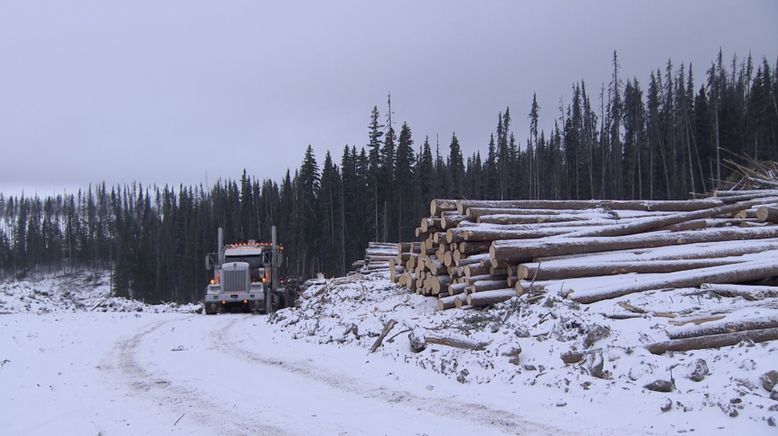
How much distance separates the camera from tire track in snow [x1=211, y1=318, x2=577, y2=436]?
5477 millimetres

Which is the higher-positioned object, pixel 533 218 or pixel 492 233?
pixel 533 218

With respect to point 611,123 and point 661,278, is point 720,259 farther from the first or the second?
point 611,123

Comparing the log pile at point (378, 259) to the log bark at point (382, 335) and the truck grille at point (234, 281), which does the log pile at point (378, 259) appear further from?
the log bark at point (382, 335)

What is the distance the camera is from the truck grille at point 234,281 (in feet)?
73.0

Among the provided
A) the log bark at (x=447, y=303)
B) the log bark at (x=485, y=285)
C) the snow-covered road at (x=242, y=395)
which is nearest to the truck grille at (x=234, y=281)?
the snow-covered road at (x=242, y=395)

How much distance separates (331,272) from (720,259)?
52692 mm

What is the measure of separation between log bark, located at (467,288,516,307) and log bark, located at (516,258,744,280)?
0.52 metres

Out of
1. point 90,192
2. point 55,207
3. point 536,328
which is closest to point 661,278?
point 536,328

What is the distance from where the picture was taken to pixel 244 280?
22.3 metres

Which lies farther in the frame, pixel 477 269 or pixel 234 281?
pixel 234 281

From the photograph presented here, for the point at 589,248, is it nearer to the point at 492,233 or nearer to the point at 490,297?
the point at 492,233

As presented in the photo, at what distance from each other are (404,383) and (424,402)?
95 centimetres

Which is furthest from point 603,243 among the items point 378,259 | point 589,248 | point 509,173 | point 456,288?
point 509,173

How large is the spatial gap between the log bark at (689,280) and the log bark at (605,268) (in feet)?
2.24
